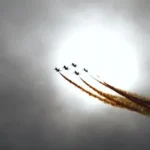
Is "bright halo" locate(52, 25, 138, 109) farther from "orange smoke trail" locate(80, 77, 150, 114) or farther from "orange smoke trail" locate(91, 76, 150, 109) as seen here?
"orange smoke trail" locate(80, 77, 150, 114)

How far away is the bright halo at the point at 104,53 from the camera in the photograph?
5941mm

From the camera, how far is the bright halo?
594cm

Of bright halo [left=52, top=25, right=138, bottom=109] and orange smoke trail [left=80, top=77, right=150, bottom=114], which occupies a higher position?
bright halo [left=52, top=25, right=138, bottom=109]

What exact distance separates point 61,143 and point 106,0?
268cm

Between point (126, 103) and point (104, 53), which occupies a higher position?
point (104, 53)

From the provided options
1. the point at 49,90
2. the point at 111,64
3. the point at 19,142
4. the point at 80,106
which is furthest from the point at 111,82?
the point at 19,142

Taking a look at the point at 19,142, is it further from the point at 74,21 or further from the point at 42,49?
the point at 74,21

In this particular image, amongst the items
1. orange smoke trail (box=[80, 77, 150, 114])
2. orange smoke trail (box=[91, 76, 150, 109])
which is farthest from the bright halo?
orange smoke trail (box=[80, 77, 150, 114])

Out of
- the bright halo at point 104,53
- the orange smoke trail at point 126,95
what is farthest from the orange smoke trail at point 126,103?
the bright halo at point 104,53

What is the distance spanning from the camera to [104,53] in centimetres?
599

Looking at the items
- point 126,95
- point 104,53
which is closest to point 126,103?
point 126,95

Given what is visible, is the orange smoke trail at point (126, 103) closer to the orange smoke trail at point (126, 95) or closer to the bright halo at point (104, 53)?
the orange smoke trail at point (126, 95)

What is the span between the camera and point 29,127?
568 centimetres

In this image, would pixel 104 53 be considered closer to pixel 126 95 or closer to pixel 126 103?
pixel 126 95
